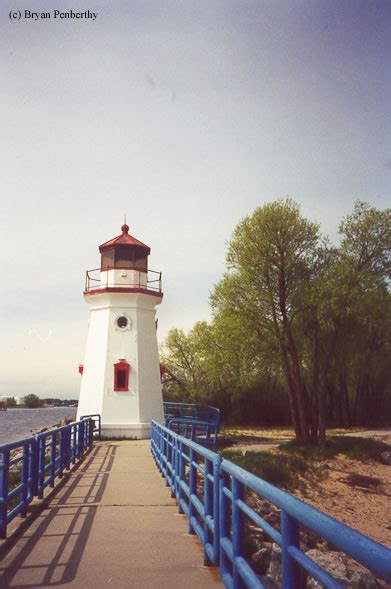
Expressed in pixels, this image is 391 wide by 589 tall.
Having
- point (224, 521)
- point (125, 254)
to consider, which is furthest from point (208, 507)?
point (125, 254)

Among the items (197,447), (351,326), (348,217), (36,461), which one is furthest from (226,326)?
(197,447)

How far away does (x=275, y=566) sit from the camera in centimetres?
687

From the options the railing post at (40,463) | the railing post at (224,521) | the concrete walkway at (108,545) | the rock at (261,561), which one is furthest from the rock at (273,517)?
the railing post at (224,521)

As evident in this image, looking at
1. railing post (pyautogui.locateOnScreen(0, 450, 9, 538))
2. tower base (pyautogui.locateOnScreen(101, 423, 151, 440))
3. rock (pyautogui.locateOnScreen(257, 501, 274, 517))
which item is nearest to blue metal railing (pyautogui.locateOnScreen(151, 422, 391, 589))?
railing post (pyautogui.locateOnScreen(0, 450, 9, 538))

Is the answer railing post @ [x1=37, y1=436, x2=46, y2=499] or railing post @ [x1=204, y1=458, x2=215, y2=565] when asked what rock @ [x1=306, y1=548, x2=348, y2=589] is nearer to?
railing post @ [x1=204, y1=458, x2=215, y2=565]

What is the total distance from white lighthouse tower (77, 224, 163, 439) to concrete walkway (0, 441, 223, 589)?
11073 millimetres

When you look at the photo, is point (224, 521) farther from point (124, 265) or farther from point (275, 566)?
point (124, 265)

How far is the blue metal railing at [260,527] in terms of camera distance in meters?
2.08

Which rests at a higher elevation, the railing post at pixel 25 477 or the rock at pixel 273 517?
the railing post at pixel 25 477

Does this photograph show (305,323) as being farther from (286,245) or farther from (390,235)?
(390,235)

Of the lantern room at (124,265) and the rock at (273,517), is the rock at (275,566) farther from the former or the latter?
the lantern room at (124,265)

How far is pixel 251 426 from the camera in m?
38.5

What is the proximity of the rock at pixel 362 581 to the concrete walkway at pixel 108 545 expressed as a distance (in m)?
2.84

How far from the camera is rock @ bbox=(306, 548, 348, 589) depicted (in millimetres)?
8262
